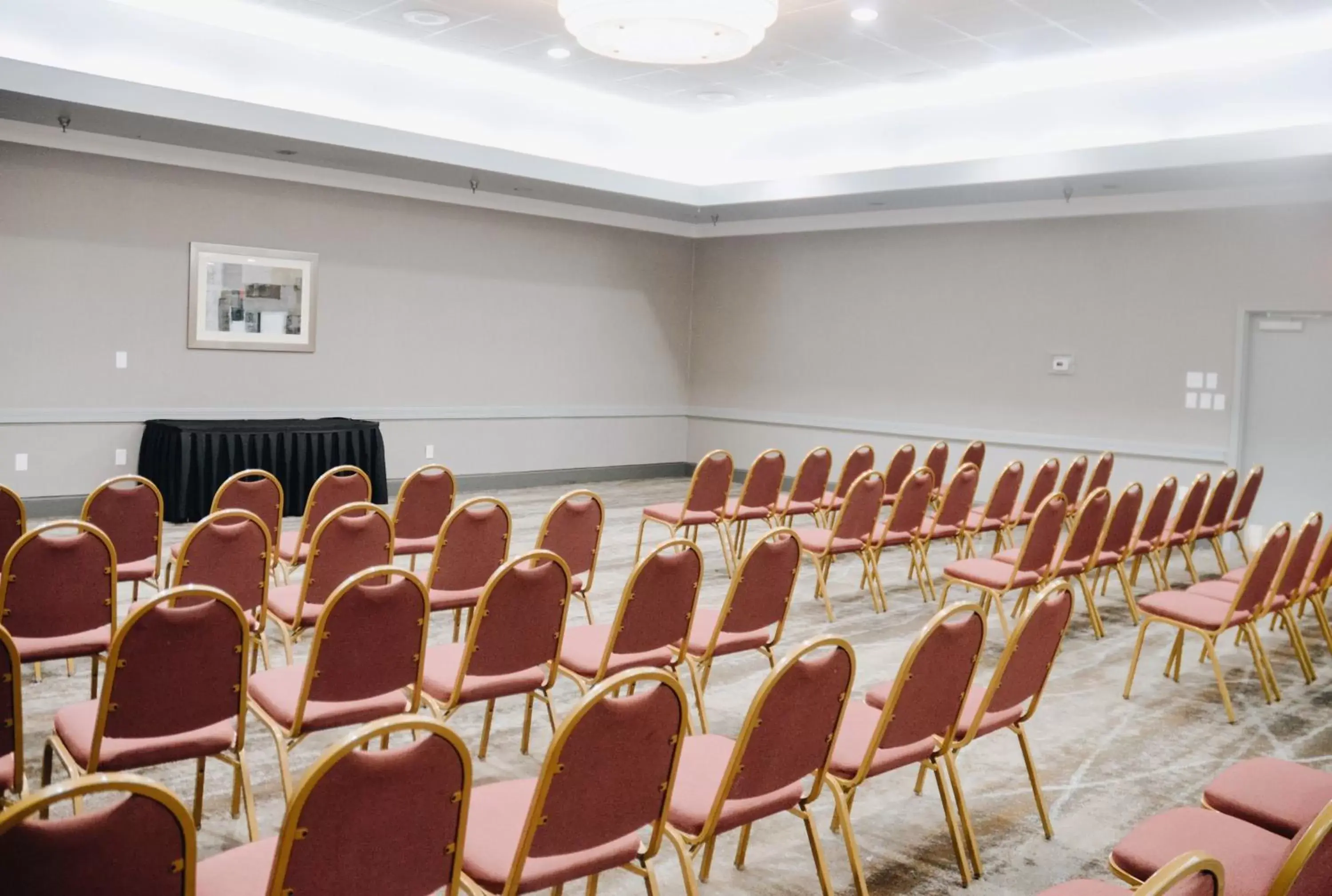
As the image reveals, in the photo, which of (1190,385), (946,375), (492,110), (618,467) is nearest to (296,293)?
(492,110)

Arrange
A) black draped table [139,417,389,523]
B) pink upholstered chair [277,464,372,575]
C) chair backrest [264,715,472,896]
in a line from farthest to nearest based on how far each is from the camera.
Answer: black draped table [139,417,389,523] → pink upholstered chair [277,464,372,575] → chair backrest [264,715,472,896]

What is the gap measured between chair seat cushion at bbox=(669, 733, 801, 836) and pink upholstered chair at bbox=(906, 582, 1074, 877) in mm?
715

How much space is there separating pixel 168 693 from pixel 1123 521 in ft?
18.5

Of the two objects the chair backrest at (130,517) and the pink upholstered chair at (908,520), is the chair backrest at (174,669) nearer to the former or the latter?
the chair backrest at (130,517)

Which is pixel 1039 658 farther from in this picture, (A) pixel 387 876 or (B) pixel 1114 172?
(B) pixel 1114 172

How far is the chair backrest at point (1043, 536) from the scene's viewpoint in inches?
233

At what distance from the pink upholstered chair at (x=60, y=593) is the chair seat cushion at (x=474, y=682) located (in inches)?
44.1

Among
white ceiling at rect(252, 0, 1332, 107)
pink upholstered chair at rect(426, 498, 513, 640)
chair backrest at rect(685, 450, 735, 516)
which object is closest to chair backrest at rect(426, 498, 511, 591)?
pink upholstered chair at rect(426, 498, 513, 640)

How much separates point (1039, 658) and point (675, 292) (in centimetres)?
1133

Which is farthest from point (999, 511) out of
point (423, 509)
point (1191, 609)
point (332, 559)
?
point (332, 559)

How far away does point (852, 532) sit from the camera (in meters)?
6.96

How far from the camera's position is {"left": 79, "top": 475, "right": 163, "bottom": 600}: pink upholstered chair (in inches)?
205

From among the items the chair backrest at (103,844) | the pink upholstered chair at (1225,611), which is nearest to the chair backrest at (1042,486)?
the pink upholstered chair at (1225,611)

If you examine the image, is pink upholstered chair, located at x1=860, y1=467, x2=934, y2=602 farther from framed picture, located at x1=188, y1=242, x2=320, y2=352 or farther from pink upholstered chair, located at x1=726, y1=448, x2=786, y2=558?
framed picture, located at x1=188, y1=242, x2=320, y2=352
